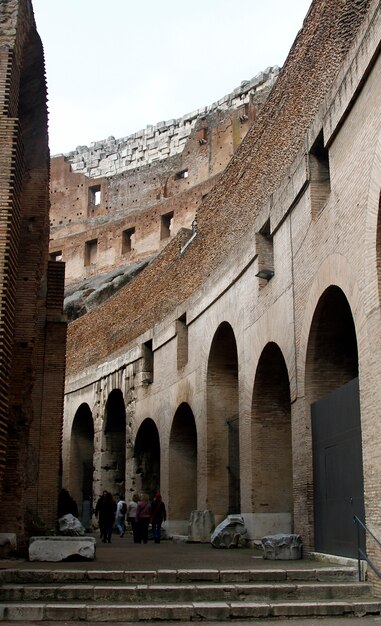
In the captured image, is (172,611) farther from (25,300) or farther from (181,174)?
(181,174)

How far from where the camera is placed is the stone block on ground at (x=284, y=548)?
9578 mm

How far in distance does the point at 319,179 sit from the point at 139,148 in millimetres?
47606

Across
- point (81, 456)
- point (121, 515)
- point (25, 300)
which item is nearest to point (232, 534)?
point (25, 300)

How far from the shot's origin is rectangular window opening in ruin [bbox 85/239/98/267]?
46188 mm

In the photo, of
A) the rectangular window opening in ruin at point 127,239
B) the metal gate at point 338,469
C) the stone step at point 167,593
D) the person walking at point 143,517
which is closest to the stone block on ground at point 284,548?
the metal gate at point 338,469

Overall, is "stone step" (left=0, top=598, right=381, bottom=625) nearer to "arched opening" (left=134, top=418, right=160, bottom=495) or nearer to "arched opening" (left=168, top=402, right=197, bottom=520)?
"arched opening" (left=168, top=402, right=197, bottom=520)

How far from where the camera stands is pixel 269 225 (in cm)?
1202

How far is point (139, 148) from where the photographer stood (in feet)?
184

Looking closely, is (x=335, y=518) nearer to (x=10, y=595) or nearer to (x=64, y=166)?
(x=10, y=595)

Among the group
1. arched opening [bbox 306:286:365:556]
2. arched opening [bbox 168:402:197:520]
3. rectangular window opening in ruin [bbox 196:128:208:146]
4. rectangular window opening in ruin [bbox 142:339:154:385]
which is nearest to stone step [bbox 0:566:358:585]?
arched opening [bbox 306:286:365:556]

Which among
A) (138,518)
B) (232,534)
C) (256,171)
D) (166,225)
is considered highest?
(166,225)

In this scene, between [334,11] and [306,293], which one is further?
[334,11]

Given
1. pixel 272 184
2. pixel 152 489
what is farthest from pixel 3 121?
pixel 152 489

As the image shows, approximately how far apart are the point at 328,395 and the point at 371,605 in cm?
315
